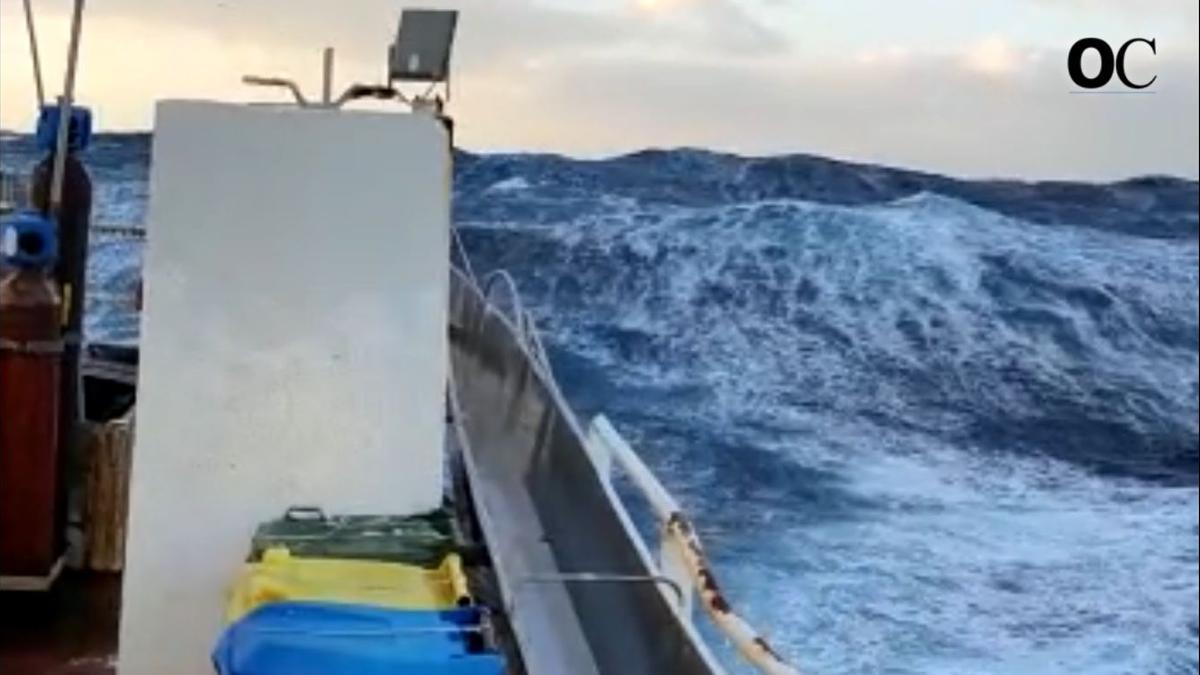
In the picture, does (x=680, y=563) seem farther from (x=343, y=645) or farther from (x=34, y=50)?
(x=34, y=50)

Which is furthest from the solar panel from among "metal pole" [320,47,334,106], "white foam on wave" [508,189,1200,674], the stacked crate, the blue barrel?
"white foam on wave" [508,189,1200,674]

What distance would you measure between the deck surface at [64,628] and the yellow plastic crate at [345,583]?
91 centimetres

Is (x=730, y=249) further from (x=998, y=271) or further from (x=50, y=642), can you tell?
(x=50, y=642)

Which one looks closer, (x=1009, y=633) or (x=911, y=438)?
(x=1009, y=633)

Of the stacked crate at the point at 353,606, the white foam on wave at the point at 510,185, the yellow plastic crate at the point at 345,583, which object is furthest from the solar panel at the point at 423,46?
the white foam on wave at the point at 510,185

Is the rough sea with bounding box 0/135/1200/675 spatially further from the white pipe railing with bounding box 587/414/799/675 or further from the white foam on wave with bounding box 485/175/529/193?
the white pipe railing with bounding box 587/414/799/675

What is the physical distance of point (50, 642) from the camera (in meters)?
2.93

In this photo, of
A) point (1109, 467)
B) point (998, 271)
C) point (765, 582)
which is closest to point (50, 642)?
point (765, 582)

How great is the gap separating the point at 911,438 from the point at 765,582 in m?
4.53

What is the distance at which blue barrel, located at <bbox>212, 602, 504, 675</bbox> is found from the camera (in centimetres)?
174

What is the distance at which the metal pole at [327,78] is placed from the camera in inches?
106

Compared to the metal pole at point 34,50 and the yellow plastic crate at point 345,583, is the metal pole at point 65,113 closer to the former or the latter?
the metal pole at point 34,50

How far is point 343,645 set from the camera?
1.77m

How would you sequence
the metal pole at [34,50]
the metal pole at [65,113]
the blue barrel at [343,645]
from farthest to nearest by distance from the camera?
the metal pole at [34,50] < the metal pole at [65,113] < the blue barrel at [343,645]
